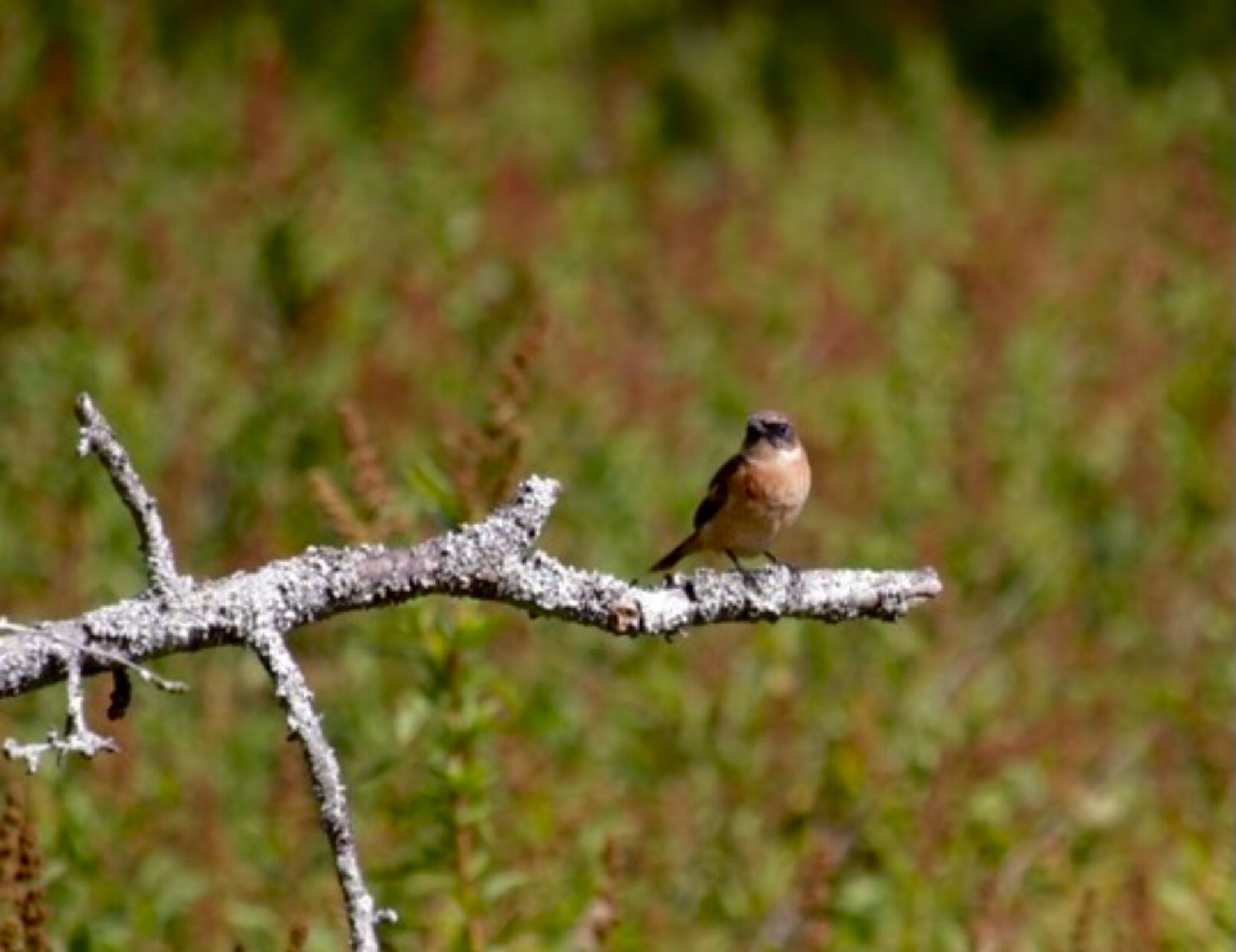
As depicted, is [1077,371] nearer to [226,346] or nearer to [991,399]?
[991,399]

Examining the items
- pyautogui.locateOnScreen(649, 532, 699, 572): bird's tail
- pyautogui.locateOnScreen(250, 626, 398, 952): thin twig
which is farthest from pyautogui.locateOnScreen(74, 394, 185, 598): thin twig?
pyautogui.locateOnScreen(649, 532, 699, 572): bird's tail

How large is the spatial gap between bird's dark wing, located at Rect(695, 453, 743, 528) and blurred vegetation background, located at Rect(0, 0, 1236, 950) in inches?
17.3

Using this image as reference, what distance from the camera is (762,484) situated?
4.70 meters

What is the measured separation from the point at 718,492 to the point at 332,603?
1.81 metres

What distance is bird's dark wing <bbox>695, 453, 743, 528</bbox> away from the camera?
4.75 m

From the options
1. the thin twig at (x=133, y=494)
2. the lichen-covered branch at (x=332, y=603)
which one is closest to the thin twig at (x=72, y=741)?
the lichen-covered branch at (x=332, y=603)

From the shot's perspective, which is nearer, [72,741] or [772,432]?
[72,741]

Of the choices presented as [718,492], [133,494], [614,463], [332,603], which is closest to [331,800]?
[332,603]

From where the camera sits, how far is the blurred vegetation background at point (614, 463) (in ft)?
16.6

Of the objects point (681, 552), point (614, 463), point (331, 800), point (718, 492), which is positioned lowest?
point (331, 800)

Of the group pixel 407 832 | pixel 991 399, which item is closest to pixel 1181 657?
pixel 991 399

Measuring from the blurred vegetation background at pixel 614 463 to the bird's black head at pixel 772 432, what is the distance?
49 cm

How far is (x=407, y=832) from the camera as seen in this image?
5.10 m

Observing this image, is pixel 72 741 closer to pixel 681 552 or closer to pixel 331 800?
pixel 331 800
